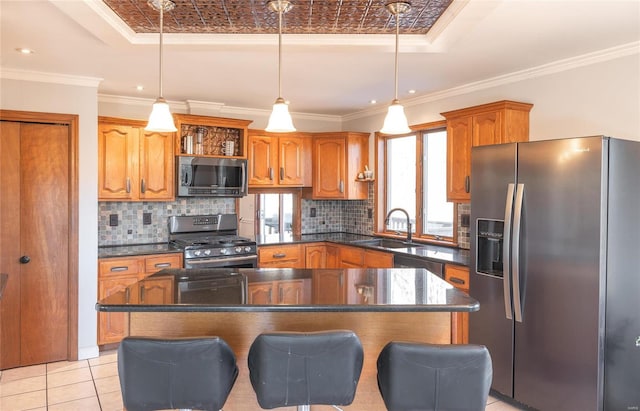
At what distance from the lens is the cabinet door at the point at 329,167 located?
548 cm

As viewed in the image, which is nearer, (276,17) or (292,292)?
(292,292)

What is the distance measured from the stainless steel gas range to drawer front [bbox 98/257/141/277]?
465 mm

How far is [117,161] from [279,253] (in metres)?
1.91

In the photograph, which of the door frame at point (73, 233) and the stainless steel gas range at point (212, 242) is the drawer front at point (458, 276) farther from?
the door frame at point (73, 233)

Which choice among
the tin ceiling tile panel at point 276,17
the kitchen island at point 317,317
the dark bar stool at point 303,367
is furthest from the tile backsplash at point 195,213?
the dark bar stool at point 303,367

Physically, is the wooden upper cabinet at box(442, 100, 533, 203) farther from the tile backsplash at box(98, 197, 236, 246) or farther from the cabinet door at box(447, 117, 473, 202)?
the tile backsplash at box(98, 197, 236, 246)

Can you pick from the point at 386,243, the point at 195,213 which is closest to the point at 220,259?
the point at 195,213

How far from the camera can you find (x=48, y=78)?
379cm

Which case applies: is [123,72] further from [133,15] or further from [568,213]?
[568,213]

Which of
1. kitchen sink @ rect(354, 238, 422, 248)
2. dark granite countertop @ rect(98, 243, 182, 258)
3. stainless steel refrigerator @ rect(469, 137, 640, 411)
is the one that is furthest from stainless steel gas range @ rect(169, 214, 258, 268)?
stainless steel refrigerator @ rect(469, 137, 640, 411)

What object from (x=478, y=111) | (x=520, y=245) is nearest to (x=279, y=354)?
(x=520, y=245)

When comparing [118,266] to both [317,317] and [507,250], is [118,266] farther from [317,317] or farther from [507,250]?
[507,250]

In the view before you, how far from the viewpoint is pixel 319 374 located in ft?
5.70

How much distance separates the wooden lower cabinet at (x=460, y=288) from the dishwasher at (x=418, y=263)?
0.27 feet
